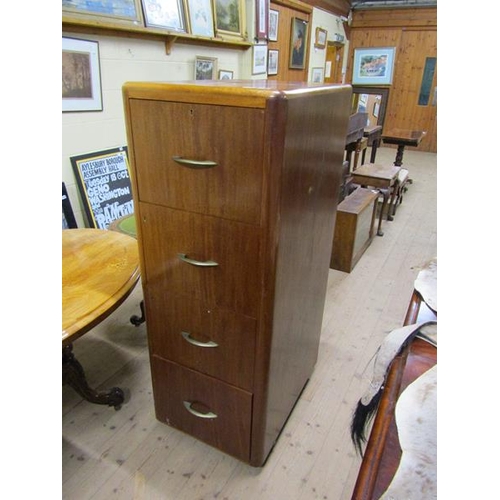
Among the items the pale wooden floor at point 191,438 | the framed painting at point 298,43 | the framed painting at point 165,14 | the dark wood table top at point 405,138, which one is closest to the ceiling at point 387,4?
the framed painting at point 298,43

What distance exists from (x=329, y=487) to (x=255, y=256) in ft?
3.10

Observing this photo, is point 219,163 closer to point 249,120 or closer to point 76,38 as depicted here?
point 249,120

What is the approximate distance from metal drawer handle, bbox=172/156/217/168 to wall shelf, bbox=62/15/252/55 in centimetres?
167

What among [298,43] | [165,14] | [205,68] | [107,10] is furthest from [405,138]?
[107,10]

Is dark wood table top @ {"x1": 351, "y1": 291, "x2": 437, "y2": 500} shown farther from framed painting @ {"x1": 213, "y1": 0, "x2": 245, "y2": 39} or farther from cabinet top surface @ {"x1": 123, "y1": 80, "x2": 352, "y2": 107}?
framed painting @ {"x1": 213, "y1": 0, "x2": 245, "y2": 39}

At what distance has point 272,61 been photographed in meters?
4.55

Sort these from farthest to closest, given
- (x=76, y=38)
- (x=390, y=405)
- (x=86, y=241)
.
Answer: (x=76, y=38) < (x=86, y=241) < (x=390, y=405)

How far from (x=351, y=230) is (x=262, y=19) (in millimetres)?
2597

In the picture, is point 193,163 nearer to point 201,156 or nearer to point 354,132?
point 201,156

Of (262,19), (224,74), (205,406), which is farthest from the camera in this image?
(262,19)

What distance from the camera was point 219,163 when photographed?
2.95 feet

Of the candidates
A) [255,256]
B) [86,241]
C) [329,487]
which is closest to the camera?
[255,256]
